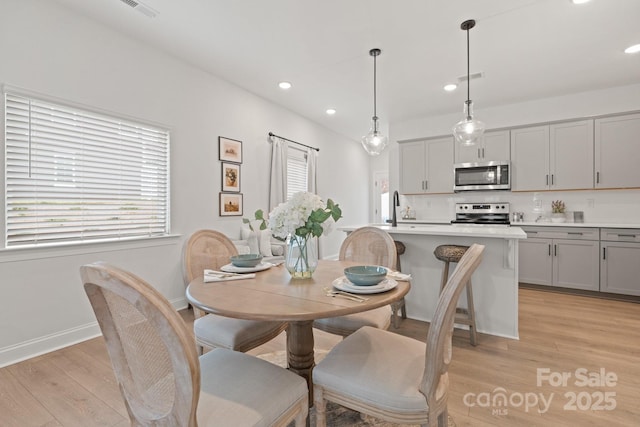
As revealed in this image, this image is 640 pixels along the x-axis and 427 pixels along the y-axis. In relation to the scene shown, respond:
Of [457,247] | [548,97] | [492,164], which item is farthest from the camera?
[492,164]

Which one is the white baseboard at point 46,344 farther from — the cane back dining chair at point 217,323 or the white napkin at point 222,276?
the white napkin at point 222,276

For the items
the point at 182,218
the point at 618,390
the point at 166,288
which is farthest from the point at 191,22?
the point at 618,390

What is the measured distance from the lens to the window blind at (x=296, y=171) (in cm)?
520

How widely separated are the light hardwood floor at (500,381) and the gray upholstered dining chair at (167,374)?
1.00m

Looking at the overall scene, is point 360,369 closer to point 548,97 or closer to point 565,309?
point 565,309

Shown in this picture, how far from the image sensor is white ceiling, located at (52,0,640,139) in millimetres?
2564

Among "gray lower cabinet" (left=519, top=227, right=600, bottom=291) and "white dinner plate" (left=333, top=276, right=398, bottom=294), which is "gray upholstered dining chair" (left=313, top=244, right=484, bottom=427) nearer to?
"white dinner plate" (left=333, top=276, right=398, bottom=294)

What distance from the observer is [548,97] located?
14.8ft

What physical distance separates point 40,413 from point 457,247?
3031 mm

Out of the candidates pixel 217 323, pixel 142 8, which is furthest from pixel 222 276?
pixel 142 8

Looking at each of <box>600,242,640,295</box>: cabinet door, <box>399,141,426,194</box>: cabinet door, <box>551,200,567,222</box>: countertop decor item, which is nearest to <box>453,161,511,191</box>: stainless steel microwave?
<box>399,141,426,194</box>: cabinet door

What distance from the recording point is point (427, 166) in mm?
5422

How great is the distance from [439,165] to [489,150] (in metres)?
0.77

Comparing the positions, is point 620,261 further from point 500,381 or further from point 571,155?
point 500,381
